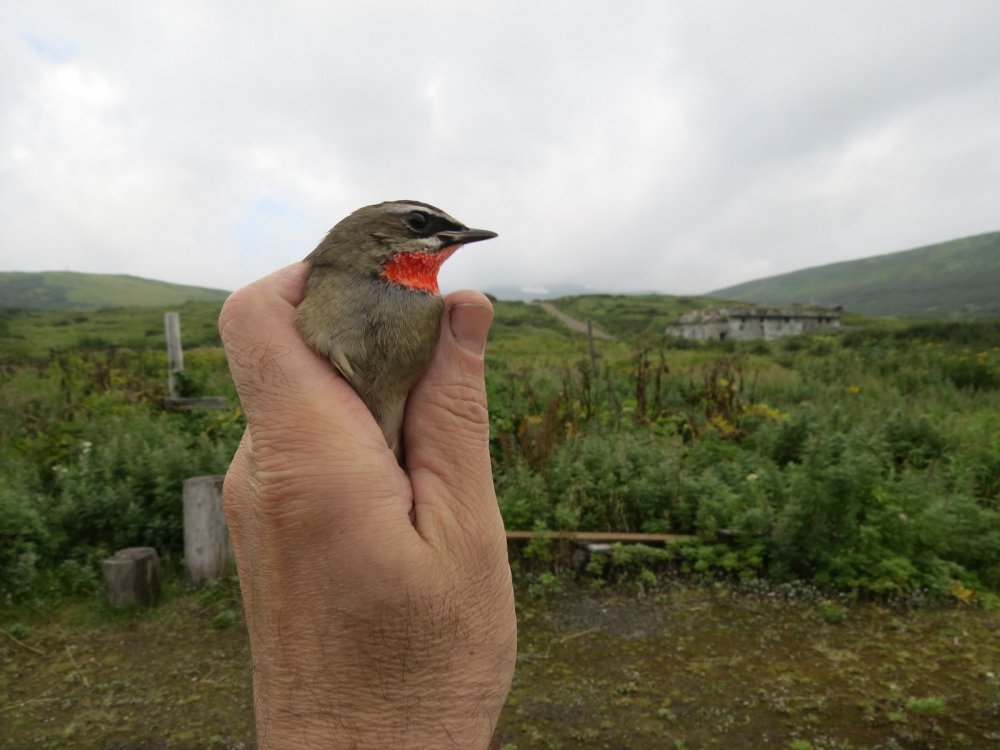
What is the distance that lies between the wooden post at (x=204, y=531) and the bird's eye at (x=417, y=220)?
4077 mm

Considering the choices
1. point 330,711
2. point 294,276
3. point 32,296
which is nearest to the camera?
point 330,711

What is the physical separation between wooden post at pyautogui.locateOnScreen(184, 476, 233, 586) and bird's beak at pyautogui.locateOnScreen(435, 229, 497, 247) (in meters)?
4.07

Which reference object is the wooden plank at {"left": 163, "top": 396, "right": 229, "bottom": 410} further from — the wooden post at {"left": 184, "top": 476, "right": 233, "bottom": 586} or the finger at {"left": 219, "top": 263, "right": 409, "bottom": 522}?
the finger at {"left": 219, "top": 263, "right": 409, "bottom": 522}

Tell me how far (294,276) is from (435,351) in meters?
0.49

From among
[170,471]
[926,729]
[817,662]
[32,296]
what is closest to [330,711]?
[926,729]

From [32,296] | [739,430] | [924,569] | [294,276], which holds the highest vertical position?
[32,296]

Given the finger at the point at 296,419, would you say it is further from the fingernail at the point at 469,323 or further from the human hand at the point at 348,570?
the fingernail at the point at 469,323

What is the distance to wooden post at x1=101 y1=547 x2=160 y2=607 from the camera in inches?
193

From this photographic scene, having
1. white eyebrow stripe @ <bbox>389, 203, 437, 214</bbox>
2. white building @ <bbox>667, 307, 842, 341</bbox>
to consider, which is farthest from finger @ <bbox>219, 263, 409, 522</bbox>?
white building @ <bbox>667, 307, 842, 341</bbox>

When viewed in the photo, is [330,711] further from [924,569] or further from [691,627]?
[924,569]

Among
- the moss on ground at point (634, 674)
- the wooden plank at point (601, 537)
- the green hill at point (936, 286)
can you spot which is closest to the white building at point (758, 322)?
the wooden plank at point (601, 537)

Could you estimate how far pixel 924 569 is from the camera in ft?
16.3

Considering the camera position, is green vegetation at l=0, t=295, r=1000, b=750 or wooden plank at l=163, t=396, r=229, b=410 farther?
wooden plank at l=163, t=396, r=229, b=410

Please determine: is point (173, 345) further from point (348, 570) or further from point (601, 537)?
point (348, 570)
